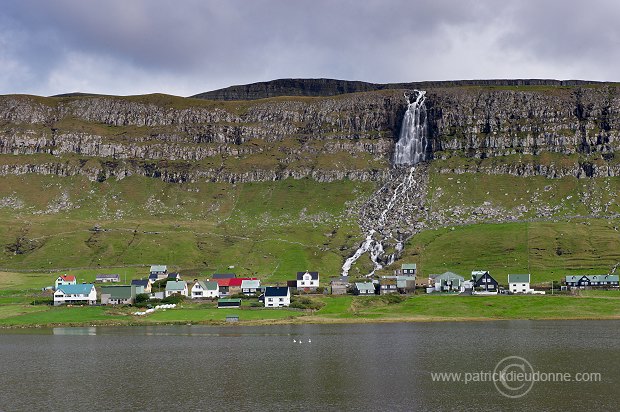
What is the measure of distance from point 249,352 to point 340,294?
75.2 m

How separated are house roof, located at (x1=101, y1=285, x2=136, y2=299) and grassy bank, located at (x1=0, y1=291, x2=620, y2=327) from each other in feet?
23.3

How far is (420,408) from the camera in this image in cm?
5653

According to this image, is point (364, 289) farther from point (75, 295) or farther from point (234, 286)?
point (75, 295)

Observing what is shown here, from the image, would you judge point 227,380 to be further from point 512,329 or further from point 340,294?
point 340,294

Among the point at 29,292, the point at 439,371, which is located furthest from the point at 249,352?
the point at 29,292

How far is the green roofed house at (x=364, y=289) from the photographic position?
16188 centimetres

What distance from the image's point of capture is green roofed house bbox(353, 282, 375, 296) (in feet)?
531

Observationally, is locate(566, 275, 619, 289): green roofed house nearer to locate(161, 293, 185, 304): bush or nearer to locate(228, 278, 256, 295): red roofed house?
locate(228, 278, 256, 295): red roofed house

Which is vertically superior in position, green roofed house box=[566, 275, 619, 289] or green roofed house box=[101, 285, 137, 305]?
green roofed house box=[566, 275, 619, 289]

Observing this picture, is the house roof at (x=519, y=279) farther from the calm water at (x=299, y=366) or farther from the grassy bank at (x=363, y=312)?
the calm water at (x=299, y=366)

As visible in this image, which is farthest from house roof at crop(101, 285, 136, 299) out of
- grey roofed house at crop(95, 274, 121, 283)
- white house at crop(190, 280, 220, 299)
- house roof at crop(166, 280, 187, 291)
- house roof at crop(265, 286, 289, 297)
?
grey roofed house at crop(95, 274, 121, 283)

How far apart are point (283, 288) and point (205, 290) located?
82.7 feet

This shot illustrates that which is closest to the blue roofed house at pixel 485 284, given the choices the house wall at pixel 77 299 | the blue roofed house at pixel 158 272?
the blue roofed house at pixel 158 272

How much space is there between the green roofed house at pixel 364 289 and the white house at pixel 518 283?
3336cm
